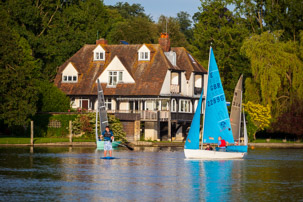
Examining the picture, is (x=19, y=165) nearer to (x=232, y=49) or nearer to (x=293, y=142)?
(x=293, y=142)

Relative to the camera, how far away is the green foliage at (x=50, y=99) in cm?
8650

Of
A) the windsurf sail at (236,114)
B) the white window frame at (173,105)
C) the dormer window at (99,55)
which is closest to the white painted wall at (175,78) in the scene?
the white window frame at (173,105)

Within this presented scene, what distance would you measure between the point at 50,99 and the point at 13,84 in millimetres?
14260

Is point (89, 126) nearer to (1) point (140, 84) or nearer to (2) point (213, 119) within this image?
(1) point (140, 84)

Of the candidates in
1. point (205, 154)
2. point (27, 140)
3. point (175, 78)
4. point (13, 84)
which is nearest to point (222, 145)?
point (205, 154)

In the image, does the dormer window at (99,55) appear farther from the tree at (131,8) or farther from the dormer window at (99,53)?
the tree at (131,8)

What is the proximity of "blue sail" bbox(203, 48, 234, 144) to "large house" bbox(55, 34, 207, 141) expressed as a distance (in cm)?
3343

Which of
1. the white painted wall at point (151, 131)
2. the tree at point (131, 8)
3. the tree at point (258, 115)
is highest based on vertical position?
the tree at point (131, 8)

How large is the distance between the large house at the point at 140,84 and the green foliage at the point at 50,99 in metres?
4.95

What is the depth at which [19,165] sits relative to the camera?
4578 cm

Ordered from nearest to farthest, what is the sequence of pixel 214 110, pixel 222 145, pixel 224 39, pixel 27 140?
pixel 214 110
pixel 222 145
pixel 27 140
pixel 224 39

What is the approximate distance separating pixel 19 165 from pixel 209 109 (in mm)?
15492

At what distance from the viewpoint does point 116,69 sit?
91.8 metres

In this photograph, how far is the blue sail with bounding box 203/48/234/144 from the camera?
53.3m
